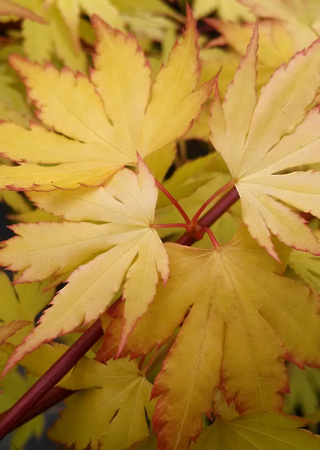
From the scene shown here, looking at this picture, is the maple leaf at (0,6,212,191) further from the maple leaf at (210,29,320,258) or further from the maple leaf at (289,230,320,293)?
the maple leaf at (289,230,320,293)

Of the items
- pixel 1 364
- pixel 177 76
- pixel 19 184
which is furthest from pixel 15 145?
pixel 1 364

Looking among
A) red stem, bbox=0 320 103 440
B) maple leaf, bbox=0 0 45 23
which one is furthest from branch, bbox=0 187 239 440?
maple leaf, bbox=0 0 45 23

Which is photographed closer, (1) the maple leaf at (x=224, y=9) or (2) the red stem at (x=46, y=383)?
(2) the red stem at (x=46, y=383)

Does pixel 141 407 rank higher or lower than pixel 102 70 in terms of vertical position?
lower

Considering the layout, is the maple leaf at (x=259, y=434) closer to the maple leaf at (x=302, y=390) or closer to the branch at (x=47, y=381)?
the branch at (x=47, y=381)

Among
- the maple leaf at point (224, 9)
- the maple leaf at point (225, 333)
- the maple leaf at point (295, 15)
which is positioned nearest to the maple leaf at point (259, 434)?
the maple leaf at point (225, 333)

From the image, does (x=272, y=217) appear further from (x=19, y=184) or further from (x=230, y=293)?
(x=19, y=184)
